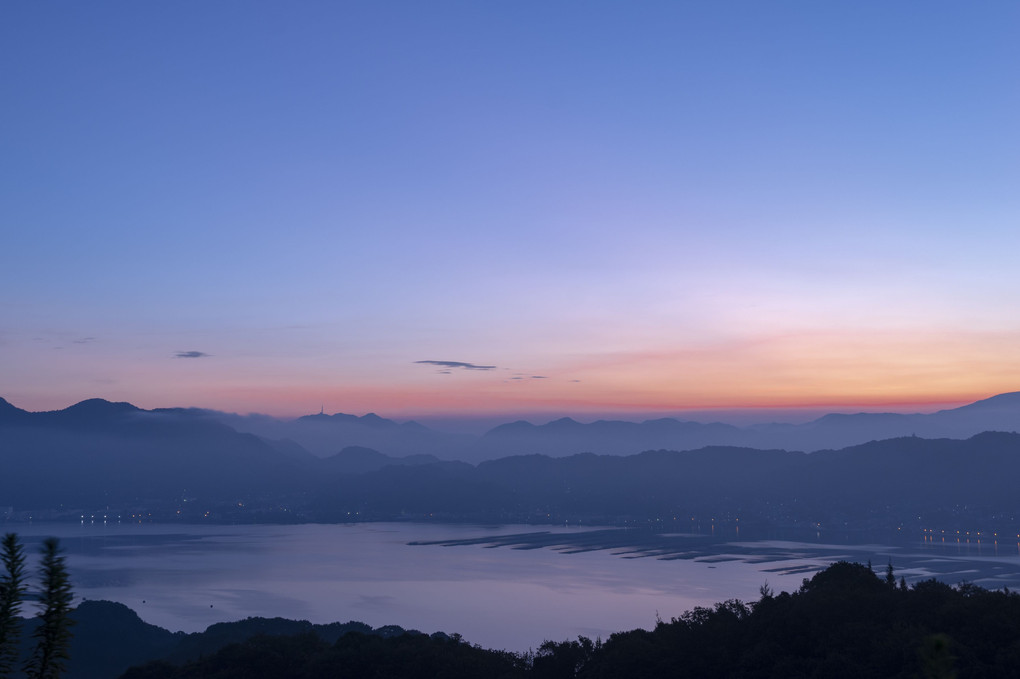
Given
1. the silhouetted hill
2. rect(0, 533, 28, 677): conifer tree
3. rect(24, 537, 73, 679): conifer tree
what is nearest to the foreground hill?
the silhouetted hill

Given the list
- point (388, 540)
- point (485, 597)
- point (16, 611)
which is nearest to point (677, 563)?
point (485, 597)

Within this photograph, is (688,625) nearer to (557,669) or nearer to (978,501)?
(557,669)

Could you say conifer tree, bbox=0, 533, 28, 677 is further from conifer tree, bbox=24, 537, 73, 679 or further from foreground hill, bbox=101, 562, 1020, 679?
foreground hill, bbox=101, 562, 1020, 679

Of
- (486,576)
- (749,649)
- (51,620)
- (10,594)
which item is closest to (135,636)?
(486,576)

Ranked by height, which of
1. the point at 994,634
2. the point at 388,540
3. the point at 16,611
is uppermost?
the point at 16,611

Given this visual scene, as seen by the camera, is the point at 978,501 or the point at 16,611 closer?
the point at 16,611

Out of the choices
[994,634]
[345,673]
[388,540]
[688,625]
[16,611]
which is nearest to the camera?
[16,611]
